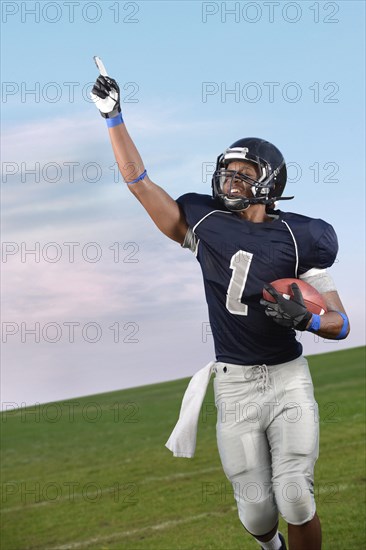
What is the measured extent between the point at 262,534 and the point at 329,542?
6.73 ft

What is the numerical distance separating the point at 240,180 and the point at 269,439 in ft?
4.72

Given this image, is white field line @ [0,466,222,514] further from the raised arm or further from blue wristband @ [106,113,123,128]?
blue wristband @ [106,113,123,128]

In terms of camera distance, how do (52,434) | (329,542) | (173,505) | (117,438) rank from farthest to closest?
(52,434) → (117,438) → (173,505) → (329,542)

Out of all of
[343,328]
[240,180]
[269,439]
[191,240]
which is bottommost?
[269,439]

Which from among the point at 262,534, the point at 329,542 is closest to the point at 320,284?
the point at 262,534

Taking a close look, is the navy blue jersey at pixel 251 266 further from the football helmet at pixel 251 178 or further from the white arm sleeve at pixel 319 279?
the football helmet at pixel 251 178

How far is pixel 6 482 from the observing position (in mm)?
12719

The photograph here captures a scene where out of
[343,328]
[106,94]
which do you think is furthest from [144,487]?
[106,94]

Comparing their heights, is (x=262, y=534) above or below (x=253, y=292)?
below

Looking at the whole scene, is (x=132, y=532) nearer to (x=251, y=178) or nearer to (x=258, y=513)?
(x=258, y=513)

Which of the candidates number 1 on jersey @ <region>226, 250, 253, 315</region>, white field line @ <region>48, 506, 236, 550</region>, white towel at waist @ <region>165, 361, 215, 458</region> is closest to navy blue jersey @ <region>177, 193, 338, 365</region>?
number 1 on jersey @ <region>226, 250, 253, 315</region>

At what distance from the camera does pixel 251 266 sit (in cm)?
501

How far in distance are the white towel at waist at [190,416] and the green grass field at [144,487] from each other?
2.11 meters

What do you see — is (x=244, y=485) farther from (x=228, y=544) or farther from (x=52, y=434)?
(x=52, y=434)
